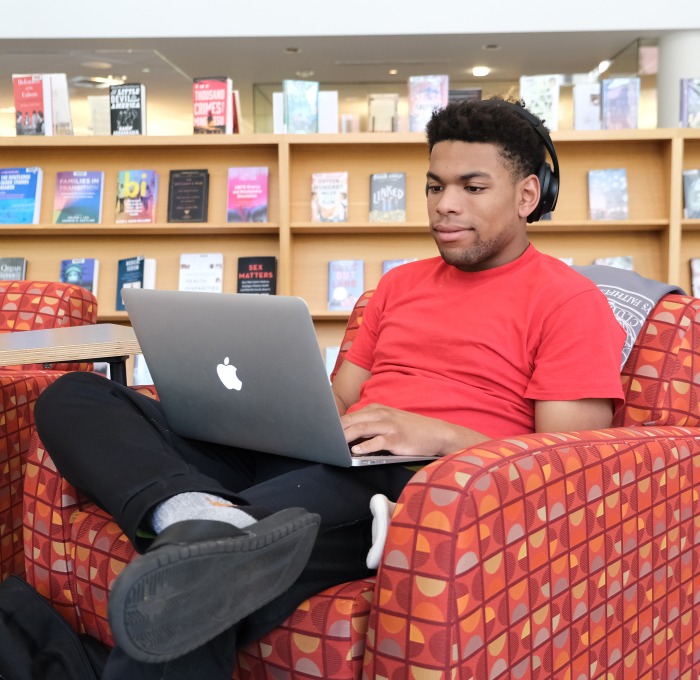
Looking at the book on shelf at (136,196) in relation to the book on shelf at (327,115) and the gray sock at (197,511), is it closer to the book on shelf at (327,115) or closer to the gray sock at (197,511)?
the book on shelf at (327,115)

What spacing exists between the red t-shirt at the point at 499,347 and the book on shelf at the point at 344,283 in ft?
7.47

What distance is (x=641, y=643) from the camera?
1189 mm

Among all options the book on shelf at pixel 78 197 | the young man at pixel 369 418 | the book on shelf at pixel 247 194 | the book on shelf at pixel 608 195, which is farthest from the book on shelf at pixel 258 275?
the young man at pixel 369 418

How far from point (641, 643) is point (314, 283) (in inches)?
116

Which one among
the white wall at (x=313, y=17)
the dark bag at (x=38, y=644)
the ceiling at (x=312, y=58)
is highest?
the white wall at (x=313, y=17)

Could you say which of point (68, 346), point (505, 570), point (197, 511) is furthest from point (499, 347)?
point (68, 346)

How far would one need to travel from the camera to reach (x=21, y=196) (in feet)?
13.1

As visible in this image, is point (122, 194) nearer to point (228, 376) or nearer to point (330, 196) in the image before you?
point (330, 196)

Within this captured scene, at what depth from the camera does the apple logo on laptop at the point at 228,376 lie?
1226mm

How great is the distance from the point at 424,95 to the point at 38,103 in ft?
5.81

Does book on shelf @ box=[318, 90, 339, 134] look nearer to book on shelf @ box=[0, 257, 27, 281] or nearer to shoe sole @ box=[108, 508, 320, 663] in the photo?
book on shelf @ box=[0, 257, 27, 281]

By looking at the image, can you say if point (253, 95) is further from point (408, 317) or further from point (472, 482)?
point (472, 482)

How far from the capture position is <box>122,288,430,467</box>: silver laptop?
1118 millimetres

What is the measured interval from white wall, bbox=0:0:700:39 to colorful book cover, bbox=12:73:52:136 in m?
1.23
